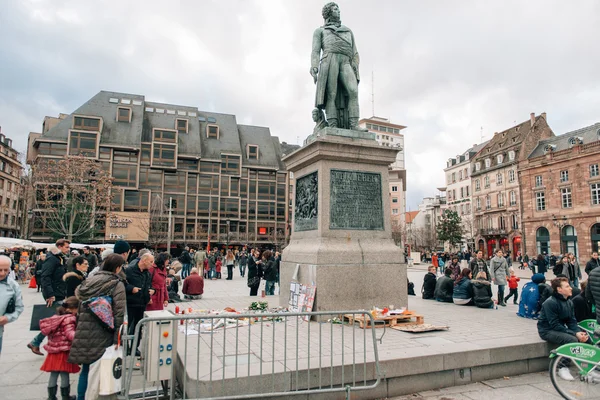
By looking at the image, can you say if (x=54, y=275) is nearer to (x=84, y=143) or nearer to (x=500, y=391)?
(x=500, y=391)

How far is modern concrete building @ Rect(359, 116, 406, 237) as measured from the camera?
94.0 metres

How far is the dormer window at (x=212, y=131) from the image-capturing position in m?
61.0

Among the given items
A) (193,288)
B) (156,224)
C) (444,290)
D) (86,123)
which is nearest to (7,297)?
(193,288)

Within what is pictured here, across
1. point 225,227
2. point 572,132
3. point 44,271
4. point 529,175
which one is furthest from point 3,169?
point 572,132

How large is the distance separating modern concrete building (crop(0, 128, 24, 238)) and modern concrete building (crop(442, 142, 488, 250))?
68582mm

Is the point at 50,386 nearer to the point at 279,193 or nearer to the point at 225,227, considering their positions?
the point at 225,227

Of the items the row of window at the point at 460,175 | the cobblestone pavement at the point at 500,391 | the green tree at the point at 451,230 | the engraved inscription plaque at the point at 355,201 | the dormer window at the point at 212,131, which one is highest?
the dormer window at the point at 212,131

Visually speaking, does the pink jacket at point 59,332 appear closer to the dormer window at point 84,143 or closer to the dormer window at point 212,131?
the dormer window at point 84,143

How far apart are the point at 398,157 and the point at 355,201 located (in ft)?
318

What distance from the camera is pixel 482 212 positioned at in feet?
206

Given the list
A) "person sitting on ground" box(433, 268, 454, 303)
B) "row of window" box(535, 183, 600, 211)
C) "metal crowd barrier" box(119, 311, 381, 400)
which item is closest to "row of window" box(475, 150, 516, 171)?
"row of window" box(535, 183, 600, 211)

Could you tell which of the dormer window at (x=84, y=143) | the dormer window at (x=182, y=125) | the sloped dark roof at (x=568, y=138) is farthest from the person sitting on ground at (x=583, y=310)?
the dormer window at (x=182, y=125)

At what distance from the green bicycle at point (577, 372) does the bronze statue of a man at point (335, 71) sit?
18.0 feet

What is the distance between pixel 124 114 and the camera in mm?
55531
